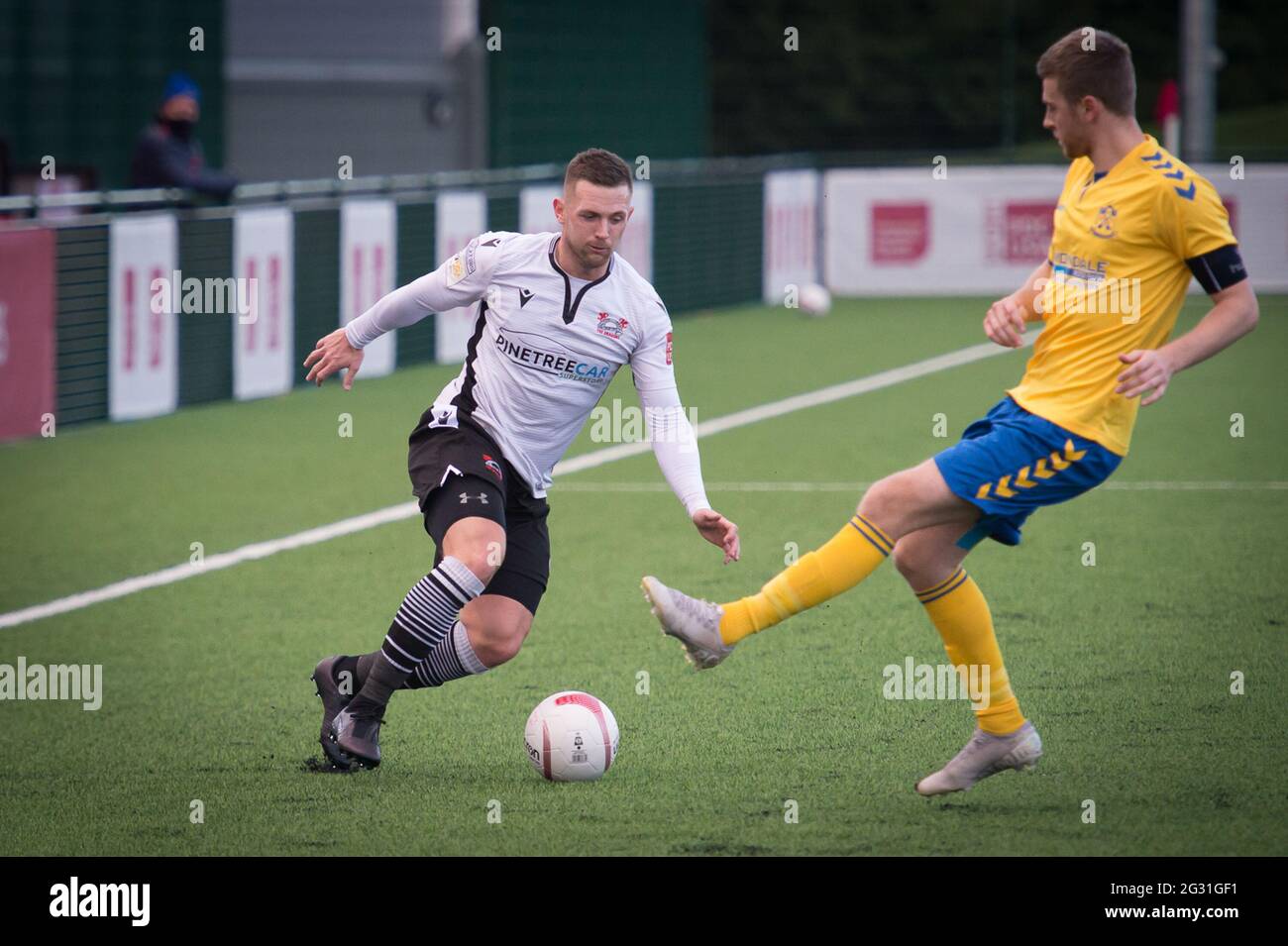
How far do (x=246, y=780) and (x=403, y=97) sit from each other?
74.5ft

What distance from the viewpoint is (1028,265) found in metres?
23.6

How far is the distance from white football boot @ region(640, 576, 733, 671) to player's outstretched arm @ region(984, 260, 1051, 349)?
3.46 ft

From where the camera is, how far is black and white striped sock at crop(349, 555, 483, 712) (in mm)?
5543

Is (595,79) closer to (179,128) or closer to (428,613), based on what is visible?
(179,128)

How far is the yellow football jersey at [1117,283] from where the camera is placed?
512 cm

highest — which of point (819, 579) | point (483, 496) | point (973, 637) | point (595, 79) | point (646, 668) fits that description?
point (595, 79)

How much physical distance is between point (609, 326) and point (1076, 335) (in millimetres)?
1428

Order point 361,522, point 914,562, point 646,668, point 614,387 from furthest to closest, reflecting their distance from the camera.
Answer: point 614,387 → point 361,522 → point 646,668 → point 914,562

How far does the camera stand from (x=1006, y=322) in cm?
525

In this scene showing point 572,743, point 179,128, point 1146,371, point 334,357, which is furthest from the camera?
point 179,128

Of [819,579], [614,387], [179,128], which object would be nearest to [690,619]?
[819,579]

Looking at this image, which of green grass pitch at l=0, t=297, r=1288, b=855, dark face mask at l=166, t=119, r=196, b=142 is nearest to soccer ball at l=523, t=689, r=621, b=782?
green grass pitch at l=0, t=297, r=1288, b=855
